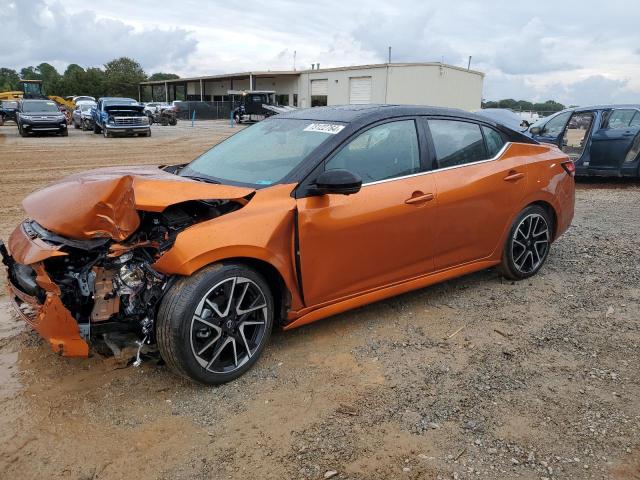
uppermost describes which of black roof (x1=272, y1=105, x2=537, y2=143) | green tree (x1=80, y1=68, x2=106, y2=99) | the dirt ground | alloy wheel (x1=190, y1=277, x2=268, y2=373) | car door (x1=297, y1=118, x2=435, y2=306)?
green tree (x1=80, y1=68, x2=106, y2=99)

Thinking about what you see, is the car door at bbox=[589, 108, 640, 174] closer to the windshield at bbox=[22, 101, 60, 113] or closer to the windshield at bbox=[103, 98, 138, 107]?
the windshield at bbox=[103, 98, 138, 107]

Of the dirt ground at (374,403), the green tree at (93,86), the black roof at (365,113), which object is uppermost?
the green tree at (93,86)

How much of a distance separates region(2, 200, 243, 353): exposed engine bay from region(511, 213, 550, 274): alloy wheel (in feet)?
9.09

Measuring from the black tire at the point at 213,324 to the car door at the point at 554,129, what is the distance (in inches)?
378

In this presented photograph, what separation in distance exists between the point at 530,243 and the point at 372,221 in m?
2.05

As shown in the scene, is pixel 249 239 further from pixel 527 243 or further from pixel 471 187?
pixel 527 243

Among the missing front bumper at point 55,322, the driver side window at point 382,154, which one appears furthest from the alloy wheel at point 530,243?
the missing front bumper at point 55,322

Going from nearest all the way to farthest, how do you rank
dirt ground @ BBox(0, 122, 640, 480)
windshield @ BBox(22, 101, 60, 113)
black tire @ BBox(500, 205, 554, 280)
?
dirt ground @ BBox(0, 122, 640, 480), black tire @ BBox(500, 205, 554, 280), windshield @ BBox(22, 101, 60, 113)

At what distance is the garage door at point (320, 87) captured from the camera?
147 feet

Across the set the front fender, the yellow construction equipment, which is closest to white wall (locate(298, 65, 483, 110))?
the yellow construction equipment

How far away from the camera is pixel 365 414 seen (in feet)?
9.63

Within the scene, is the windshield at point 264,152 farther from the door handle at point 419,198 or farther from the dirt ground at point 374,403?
the dirt ground at point 374,403

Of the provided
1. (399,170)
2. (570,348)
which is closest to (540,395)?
(570,348)

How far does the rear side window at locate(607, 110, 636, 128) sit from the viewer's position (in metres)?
10.2
